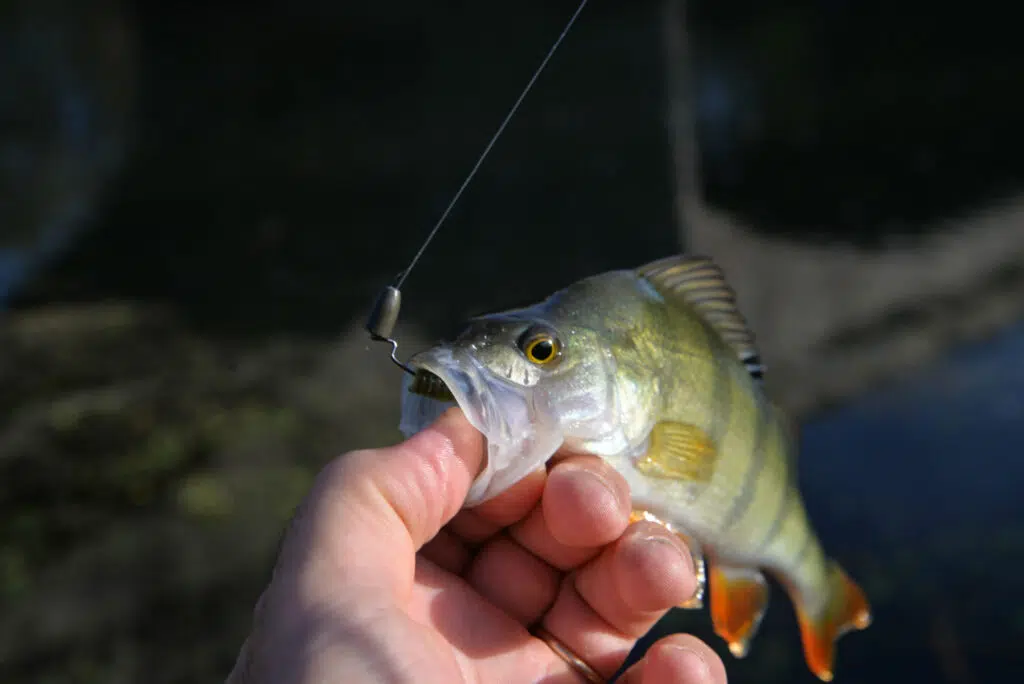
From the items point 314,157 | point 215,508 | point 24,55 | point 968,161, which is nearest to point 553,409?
point 215,508

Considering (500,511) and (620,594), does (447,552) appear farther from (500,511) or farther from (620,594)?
(620,594)

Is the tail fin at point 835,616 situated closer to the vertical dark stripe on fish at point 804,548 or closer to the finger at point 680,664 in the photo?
the vertical dark stripe on fish at point 804,548

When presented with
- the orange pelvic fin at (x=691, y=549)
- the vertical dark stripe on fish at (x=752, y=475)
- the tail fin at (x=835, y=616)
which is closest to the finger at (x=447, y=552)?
the orange pelvic fin at (x=691, y=549)

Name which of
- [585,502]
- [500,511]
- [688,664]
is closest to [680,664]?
[688,664]

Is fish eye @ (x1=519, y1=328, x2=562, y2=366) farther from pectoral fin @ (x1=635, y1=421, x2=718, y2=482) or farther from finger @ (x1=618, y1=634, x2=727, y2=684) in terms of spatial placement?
finger @ (x1=618, y1=634, x2=727, y2=684)

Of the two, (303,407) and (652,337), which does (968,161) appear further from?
(652,337)
